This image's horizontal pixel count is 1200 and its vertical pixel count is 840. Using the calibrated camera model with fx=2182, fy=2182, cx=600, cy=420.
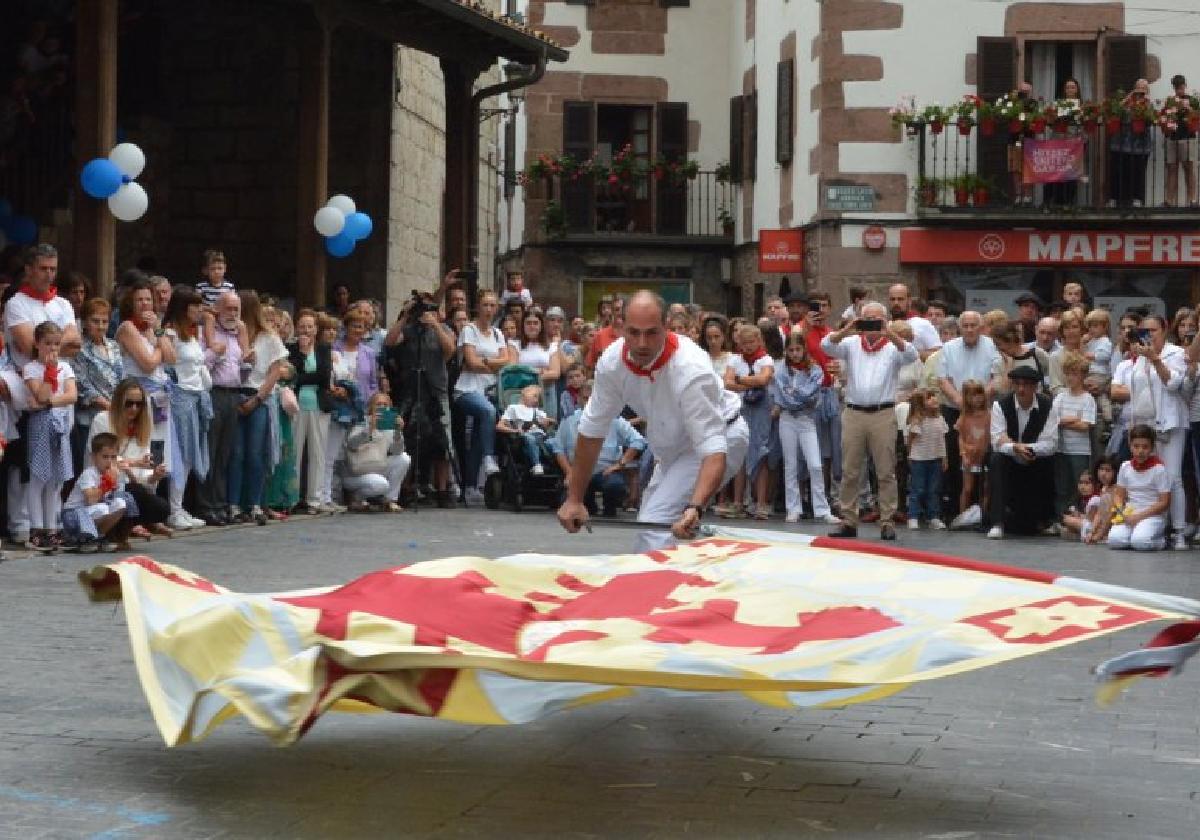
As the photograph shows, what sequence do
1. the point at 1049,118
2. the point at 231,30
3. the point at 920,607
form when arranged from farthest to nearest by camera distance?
the point at 1049,118 < the point at 231,30 < the point at 920,607

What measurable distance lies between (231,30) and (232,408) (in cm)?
1041

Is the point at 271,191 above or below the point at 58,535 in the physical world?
above

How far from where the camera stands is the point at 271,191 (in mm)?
27484

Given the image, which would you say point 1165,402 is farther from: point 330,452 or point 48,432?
point 48,432

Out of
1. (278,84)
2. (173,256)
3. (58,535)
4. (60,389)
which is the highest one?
(278,84)

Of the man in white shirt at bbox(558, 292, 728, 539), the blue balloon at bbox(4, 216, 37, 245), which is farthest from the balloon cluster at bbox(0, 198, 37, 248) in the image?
the man in white shirt at bbox(558, 292, 728, 539)

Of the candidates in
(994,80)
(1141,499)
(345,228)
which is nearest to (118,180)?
(345,228)

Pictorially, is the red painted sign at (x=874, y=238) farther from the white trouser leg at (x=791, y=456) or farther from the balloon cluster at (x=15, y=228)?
the balloon cluster at (x=15, y=228)

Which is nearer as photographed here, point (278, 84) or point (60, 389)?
point (60, 389)

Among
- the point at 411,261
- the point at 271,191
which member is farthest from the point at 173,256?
the point at 411,261

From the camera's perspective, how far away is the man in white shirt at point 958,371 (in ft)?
68.8

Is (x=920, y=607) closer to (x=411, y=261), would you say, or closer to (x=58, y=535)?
(x=58, y=535)

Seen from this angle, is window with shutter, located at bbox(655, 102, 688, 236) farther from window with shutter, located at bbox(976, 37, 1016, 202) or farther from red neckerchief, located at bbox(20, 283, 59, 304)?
red neckerchief, located at bbox(20, 283, 59, 304)

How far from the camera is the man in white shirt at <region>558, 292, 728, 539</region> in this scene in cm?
1004
